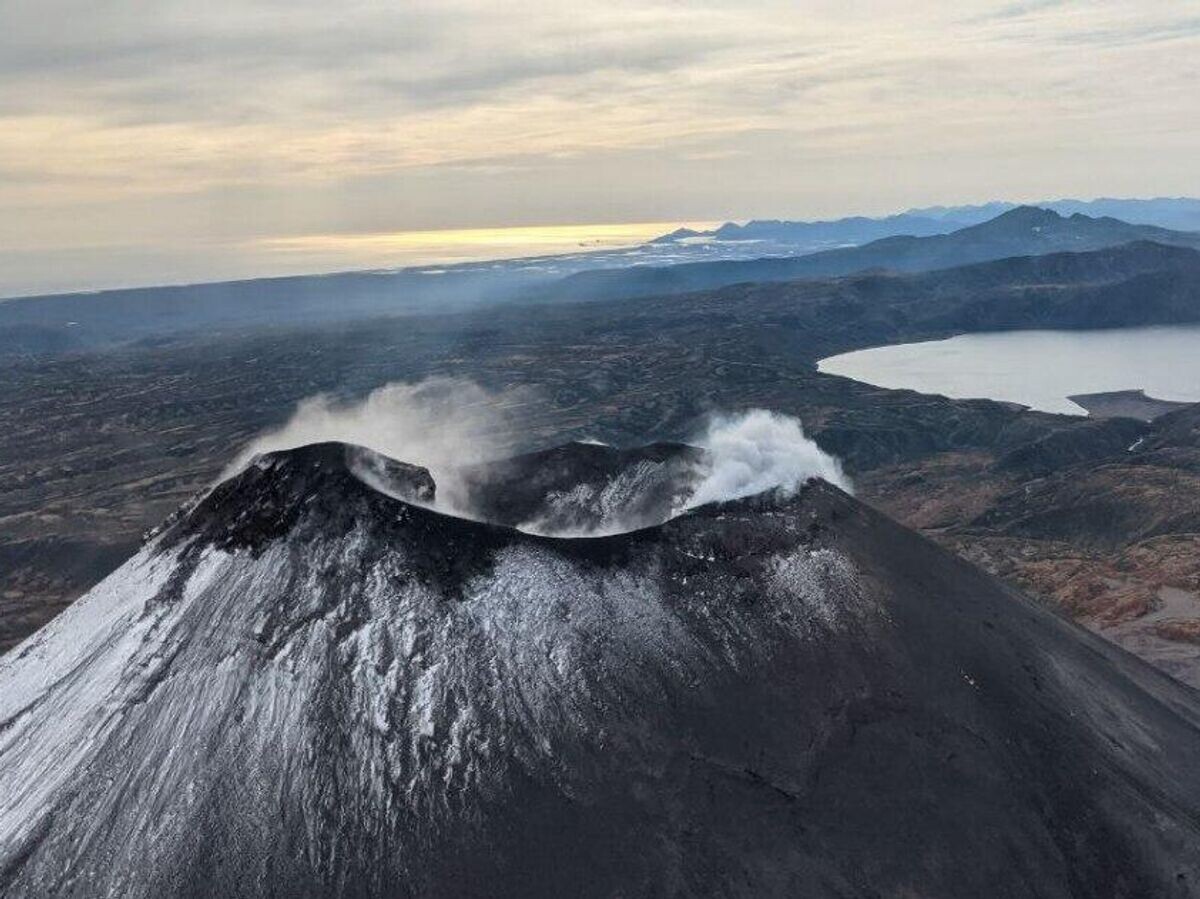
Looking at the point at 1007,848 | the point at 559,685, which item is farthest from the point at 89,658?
the point at 1007,848

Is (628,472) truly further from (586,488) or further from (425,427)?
(425,427)

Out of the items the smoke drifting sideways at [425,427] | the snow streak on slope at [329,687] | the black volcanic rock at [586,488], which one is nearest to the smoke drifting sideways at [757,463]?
the black volcanic rock at [586,488]

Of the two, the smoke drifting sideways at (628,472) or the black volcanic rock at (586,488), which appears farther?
the black volcanic rock at (586,488)

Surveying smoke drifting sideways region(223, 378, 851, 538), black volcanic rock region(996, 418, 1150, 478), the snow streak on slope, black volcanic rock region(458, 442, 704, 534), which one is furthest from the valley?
the snow streak on slope

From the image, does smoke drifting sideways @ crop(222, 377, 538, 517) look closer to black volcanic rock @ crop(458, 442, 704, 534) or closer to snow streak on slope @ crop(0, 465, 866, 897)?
black volcanic rock @ crop(458, 442, 704, 534)

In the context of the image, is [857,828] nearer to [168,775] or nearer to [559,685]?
[559,685]

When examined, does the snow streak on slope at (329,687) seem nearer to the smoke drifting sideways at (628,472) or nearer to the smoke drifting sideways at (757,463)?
the smoke drifting sideways at (757,463)

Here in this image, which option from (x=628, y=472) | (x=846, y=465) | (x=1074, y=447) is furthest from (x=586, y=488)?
(x=1074, y=447)
